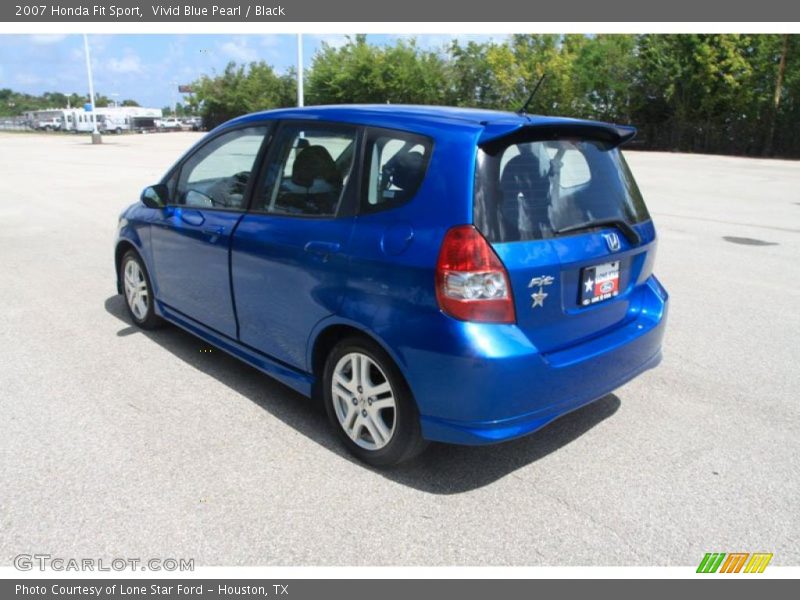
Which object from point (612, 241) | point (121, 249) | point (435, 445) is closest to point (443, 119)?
point (612, 241)

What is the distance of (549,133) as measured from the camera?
329cm

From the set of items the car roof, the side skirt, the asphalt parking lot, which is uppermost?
the car roof

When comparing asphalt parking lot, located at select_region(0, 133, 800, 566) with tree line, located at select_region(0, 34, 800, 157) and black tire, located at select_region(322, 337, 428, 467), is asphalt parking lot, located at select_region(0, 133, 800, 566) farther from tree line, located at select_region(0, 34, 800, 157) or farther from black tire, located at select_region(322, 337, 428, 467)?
tree line, located at select_region(0, 34, 800, 157)

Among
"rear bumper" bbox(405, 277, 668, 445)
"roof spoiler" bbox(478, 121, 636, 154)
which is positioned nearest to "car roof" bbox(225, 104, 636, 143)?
"roof spoiler" bbox(478, 121, 636, 154)

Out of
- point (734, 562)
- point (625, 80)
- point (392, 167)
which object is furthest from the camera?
point (625, 80)

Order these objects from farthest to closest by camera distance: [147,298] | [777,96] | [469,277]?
[777,96]
[147,298]
[469,277]

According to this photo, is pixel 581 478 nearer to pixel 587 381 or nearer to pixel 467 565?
pixel 587 381

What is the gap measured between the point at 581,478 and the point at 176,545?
1879 mm

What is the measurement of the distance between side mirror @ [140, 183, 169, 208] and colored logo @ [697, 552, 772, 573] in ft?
12.9

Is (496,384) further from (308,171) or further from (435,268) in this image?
(308,171)

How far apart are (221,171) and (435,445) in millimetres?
2350

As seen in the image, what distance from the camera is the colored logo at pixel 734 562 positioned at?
271 cm

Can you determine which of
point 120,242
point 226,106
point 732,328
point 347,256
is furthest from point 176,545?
point 226,106

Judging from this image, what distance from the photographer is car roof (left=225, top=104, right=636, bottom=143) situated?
309 cm
